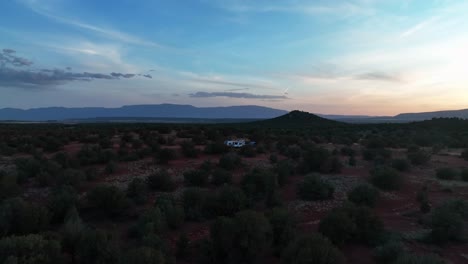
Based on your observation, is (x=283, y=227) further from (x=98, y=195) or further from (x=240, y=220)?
(x=98, y=195)

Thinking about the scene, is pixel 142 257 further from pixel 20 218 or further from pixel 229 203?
pixel 229 203

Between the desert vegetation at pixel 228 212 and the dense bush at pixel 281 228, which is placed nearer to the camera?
the desert vegetation at pixel 228 212

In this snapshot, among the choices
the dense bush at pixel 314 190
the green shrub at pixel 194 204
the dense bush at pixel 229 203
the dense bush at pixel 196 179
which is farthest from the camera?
the dense bush at pixel 196 179

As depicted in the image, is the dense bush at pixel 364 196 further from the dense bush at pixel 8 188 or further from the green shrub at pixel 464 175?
the dense bush at pixel 8 188

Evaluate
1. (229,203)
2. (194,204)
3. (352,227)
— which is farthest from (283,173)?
(352,227)

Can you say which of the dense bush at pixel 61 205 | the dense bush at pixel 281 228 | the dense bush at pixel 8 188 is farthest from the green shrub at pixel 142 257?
the dense bush at pixel 8 188
